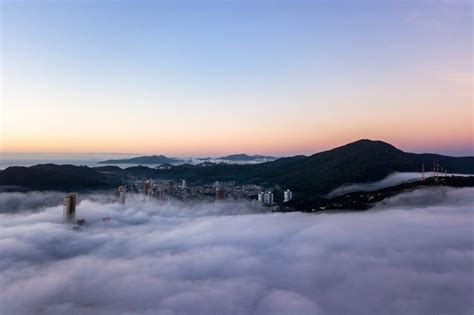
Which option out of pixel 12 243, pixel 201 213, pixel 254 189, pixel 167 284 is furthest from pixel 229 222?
pixel 12 243

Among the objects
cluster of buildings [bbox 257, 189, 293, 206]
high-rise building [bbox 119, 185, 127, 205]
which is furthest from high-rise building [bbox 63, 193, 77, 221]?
cluster of buildings [bbox 257, 189, 293, 206]

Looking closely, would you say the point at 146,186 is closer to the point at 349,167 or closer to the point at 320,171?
the point at 320,171

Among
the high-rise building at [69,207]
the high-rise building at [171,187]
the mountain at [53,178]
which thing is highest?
the mountain at [53,178]

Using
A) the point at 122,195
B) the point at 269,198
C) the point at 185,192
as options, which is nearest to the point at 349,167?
the point at 269,198

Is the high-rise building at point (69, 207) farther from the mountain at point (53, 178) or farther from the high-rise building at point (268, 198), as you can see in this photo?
the high-rise building at point (268, 198)

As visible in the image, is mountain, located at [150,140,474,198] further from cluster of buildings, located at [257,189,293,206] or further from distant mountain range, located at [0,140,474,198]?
cluster of buildings, located at [257,189,293,206]

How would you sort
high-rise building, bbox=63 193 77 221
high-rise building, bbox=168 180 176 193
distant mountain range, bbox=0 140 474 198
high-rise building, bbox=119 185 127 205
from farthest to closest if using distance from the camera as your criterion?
high-rise building, bbox=168 180 176 193 < high-rise building, bbox=119 185 127 205 < distant mountain range, bbox=0 140 474 198 < high-rise building, bbox=63 193 77 221

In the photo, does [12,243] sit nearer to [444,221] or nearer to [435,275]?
[435,275]

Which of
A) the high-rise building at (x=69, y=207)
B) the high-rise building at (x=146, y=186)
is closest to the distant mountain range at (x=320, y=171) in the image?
the high-rise building at (x=146, y=186)

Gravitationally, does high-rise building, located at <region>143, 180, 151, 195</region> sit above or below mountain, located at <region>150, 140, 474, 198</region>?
below
